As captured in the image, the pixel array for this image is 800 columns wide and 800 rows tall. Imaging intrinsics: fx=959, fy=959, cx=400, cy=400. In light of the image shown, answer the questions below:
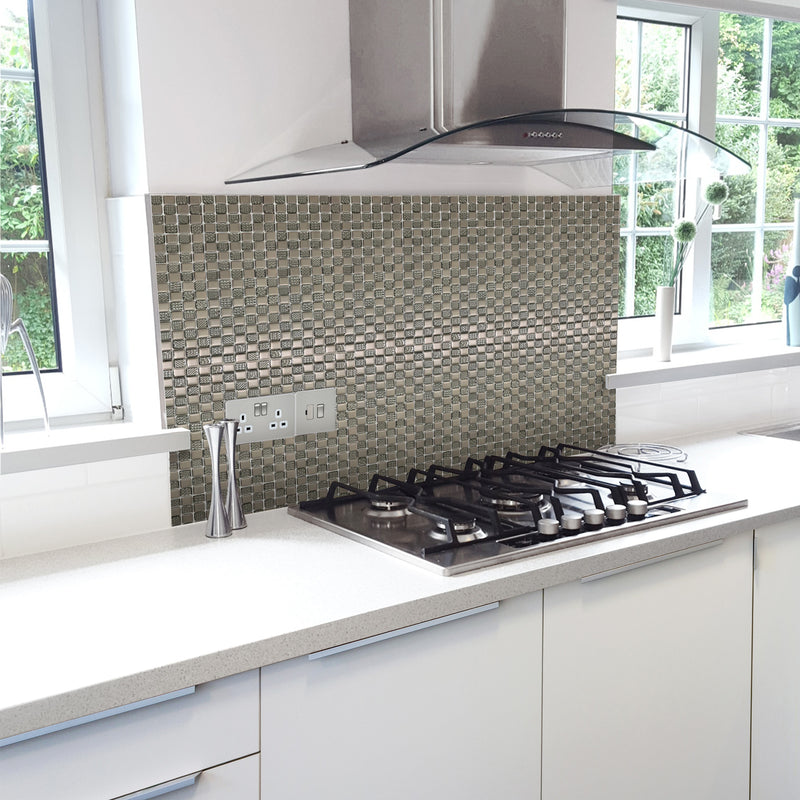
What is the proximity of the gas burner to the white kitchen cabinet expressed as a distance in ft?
2.42

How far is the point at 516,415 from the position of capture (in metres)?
2.36

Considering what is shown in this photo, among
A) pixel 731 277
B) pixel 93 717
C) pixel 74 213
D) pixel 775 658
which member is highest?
pixel 74 213

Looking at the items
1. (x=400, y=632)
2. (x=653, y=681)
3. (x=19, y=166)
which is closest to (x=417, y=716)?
(x=400, y=632)

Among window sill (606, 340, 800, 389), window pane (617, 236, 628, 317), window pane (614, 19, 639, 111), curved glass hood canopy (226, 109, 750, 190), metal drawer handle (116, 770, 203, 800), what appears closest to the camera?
metal drawer handle (116, 770, 203, 800)

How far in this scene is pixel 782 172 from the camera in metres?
3.18

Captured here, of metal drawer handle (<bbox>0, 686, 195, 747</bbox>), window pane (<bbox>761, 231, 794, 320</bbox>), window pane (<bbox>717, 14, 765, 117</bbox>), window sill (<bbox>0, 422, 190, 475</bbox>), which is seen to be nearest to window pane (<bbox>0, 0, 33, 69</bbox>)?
window sill (<bbox>0, 422, 190, 475</bbox>)

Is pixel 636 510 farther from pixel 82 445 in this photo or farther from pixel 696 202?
pixel 696 202

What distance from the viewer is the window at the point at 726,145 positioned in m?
2.81

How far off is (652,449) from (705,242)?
856 millimetres

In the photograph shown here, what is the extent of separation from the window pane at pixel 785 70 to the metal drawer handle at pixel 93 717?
2704 millimetres

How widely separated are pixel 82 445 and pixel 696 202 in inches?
80.1

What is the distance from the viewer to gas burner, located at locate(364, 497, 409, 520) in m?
1.92

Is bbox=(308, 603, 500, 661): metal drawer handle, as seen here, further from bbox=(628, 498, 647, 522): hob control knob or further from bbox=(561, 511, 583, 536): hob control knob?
bbox=(628, 498, 647, 522): hob control knob

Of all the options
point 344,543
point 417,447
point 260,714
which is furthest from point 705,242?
point 260,714
